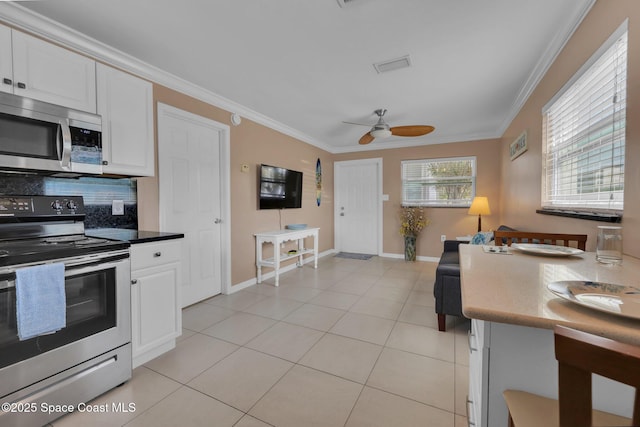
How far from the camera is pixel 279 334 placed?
94.1 inches

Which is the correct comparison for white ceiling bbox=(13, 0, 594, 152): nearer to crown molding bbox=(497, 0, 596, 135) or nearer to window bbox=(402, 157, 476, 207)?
crown molding bbox=(497, 0, 596, 135)

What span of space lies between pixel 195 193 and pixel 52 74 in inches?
59.7

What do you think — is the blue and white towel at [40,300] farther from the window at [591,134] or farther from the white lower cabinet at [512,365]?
the window at [591,134]

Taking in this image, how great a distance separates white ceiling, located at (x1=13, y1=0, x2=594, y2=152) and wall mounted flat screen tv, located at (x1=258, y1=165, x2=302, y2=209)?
3.03 ft

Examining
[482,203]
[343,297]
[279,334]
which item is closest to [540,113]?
[482,203]

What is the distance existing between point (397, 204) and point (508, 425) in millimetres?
4921

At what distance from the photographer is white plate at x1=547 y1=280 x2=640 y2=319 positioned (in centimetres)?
69

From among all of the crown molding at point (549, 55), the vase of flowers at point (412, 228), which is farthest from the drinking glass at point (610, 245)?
the vase of flowers at point (412, 228)

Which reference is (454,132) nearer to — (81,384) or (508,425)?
(508,425)

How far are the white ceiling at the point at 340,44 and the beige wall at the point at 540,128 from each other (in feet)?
0.49

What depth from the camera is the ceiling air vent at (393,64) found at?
2.46 meters

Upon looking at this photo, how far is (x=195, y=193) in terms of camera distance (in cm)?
310

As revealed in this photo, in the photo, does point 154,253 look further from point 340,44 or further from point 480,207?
point 480,207

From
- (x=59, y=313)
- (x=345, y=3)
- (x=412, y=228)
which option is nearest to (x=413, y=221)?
(x=412, y=228)
